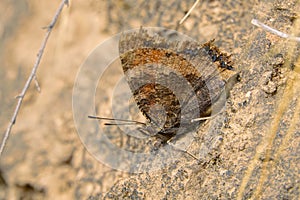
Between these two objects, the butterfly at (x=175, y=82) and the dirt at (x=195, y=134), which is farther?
the butterfly at (x=175, y=82)

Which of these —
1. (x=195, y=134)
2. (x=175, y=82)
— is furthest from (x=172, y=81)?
(x=195, y=134)

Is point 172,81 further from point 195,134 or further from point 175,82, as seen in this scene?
point 195,134

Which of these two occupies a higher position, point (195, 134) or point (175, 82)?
point (175, 82)

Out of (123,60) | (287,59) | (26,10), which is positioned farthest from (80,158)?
(287,59)

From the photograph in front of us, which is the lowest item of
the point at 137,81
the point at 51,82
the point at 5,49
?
the point at 137,81

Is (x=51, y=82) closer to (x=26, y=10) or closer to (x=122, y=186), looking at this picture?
(x=26, y=10)

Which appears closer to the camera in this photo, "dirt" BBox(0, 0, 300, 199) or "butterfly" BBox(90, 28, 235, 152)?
"dirt" BBox(0, 0, 300, 199)

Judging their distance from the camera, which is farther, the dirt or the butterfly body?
the butterfly body

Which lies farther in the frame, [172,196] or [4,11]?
[4,11]
